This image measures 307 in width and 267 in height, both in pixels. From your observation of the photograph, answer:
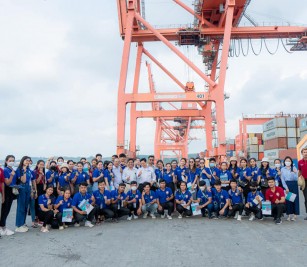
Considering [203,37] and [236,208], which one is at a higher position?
[203,37]

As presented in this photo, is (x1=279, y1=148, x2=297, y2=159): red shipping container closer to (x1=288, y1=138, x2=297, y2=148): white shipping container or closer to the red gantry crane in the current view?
(x1=288, y1=138, x2=297, y2=148): white shipping container

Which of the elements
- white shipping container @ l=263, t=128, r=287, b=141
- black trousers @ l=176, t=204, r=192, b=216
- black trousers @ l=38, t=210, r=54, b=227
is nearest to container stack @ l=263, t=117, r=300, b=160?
white shipping container @ l=263, t=128, r=287, b=141

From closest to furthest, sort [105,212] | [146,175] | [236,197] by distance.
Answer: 1. [105,212]
2. [236,197]
3. [146,175]

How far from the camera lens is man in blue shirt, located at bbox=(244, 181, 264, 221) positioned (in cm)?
712

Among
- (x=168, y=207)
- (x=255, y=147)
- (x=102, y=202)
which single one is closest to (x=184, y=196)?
(x=168, y=207)

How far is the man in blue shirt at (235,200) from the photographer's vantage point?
7.21m

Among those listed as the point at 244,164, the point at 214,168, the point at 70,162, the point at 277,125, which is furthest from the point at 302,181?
the point at 277,125

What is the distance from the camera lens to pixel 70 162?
811 cm

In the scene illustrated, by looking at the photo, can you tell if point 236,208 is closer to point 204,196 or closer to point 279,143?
point 204,196

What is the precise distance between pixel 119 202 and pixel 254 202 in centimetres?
320

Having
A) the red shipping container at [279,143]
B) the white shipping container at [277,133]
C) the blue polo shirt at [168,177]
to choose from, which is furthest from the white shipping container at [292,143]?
the blue polo shirt at [168,177]

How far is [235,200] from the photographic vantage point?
7312mm

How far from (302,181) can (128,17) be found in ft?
45.3

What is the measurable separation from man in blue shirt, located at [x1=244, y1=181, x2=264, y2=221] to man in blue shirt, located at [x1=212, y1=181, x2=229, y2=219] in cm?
49
